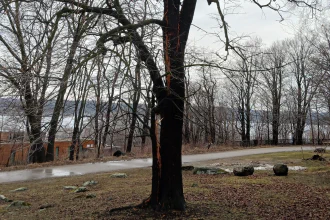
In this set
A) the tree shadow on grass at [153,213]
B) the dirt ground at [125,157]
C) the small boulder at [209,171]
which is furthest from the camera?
the dirt ground at [125,157]

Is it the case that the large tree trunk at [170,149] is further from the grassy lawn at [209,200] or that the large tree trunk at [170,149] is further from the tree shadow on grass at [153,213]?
the grassy lawn at [209,200]

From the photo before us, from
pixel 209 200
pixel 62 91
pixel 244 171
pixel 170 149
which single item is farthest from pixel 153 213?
pixel 244 171

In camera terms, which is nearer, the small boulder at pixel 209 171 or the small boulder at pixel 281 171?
the small boulder at pixel 281 171

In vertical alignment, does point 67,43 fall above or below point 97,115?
above

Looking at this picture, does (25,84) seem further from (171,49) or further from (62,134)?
(171,49)

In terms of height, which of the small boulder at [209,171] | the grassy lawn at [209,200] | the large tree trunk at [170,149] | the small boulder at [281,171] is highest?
the large tree trunk at [170,149]

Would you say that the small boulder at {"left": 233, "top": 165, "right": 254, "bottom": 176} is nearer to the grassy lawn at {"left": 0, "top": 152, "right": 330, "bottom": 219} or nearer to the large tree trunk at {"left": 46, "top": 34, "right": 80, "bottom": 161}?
the grassy lawn at {"left": 0, "top": 152, "right": 330, "bottom": 219}

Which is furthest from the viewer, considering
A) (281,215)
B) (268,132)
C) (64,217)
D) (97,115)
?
(268,132)

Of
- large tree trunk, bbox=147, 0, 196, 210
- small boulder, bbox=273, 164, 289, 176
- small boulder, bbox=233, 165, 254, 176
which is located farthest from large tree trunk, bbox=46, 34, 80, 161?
small boulder, bbox=273, 164, 289, 176

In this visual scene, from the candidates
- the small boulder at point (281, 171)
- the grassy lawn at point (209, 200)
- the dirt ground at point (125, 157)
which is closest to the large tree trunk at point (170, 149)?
the grassy lawn at point (209, 200)

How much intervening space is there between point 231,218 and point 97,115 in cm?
273

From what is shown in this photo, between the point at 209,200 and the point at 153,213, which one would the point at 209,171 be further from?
the point at 153,213

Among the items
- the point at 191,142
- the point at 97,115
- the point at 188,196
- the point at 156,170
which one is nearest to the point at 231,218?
the point at 156,170

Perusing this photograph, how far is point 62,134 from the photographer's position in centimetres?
454
